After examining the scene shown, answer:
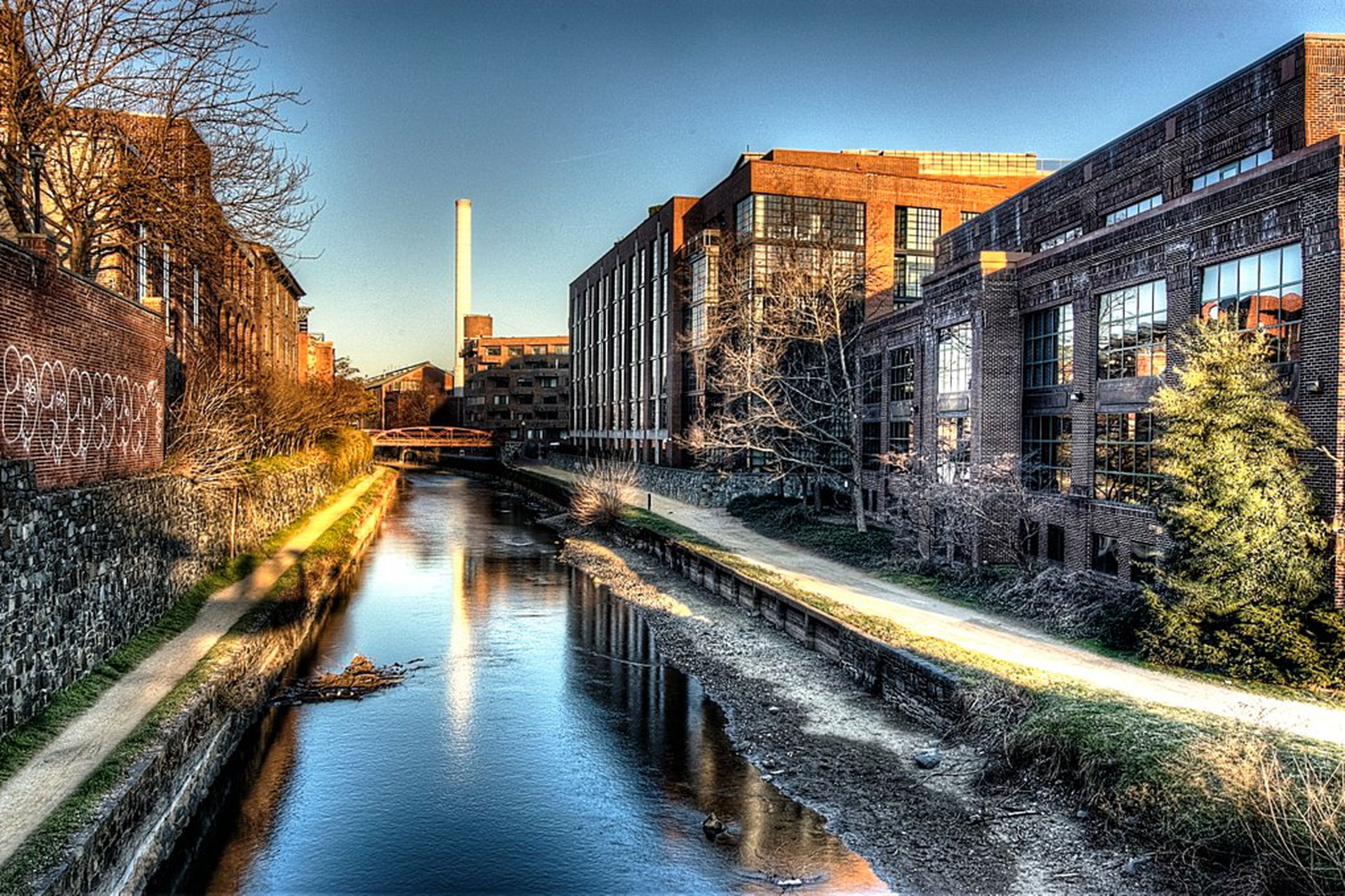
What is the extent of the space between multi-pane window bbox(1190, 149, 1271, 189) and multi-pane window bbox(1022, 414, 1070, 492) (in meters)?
6.58

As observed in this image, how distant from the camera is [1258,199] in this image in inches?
682

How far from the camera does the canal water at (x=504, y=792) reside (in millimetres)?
11547

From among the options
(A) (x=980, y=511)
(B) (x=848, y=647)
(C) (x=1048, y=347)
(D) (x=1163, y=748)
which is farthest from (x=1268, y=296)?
(B) (x=848, y=647)

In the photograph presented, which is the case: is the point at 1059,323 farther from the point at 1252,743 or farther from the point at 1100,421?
the point at 1252,743

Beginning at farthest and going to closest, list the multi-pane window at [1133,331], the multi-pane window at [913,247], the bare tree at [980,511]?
1. the multi-pane window at [913,247]
2. the bare tree at [980,511]
3. the multi-pane window at [1133,331]

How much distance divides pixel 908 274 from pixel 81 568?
44.3 m

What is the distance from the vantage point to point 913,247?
5116 centimetres

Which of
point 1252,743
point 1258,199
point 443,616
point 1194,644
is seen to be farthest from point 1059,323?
point 443,616

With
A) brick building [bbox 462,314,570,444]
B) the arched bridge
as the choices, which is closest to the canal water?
the arched bridge

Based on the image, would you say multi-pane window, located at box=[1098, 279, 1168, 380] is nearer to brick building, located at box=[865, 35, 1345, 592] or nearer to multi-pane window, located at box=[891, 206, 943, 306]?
brick building, located at box=[865, 35, 1345, 592]

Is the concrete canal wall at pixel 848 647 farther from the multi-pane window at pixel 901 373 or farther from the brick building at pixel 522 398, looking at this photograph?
the brick building at pixel 522 398

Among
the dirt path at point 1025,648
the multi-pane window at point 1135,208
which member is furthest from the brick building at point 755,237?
the dirt path at point 1025,648

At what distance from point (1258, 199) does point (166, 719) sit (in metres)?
20.1

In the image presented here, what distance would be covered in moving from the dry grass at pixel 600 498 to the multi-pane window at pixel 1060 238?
857 inches
